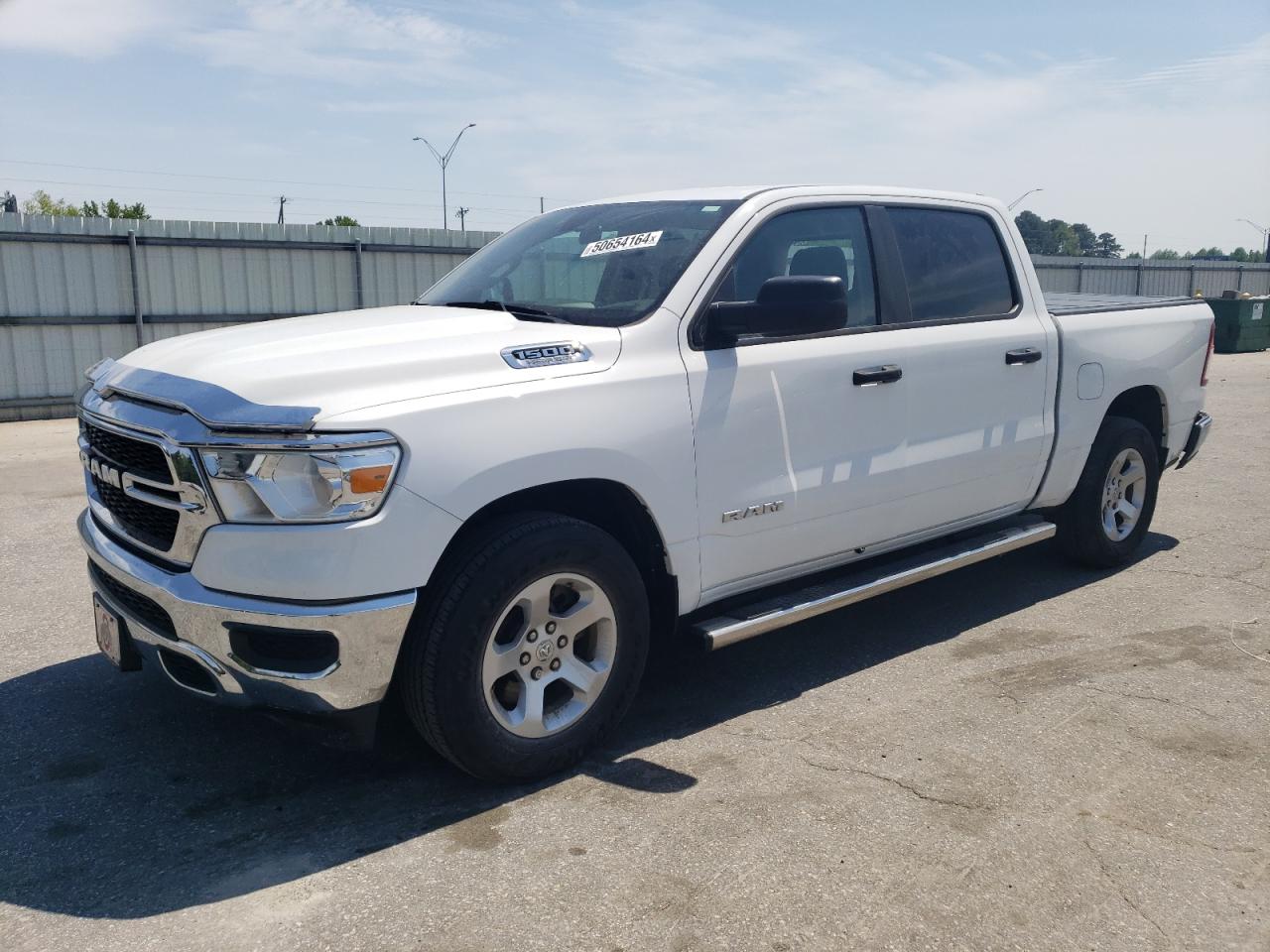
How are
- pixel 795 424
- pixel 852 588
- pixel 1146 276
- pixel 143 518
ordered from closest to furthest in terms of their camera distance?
1. pixel 143 518
2. pixel 795 424
3. pixel 852 588
4. pixel 1146 276

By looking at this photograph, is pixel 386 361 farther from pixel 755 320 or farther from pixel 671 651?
pixel 671 651

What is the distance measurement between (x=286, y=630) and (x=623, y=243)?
2010 mm

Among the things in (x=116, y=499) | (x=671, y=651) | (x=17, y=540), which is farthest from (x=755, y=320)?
(x=17, y=540)

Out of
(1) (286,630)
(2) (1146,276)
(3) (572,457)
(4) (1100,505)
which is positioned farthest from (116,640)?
(2) (1146,276)

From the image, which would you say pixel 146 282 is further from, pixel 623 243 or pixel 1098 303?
pixel 1098 303

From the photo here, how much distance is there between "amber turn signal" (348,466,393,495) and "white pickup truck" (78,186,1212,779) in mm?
16

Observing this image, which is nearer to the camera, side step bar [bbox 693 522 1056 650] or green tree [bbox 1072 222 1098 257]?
side step bar [bbox 693 522 1056 650]

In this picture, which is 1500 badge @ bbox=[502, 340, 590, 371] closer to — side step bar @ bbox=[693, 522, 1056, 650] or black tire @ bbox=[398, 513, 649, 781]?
black tire @ bbox=[398, 513, 649, 781]

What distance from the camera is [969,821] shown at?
3.27 m

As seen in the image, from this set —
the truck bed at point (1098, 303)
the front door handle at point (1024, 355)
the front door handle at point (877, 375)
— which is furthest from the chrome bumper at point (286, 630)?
the truck bed at point (1098, 303)

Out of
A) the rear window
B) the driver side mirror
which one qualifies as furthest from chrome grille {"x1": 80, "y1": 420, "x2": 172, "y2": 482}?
the rear window

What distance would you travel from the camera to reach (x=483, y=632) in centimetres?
325

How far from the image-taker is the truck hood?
3.08 m

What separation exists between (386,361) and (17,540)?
482 cm
